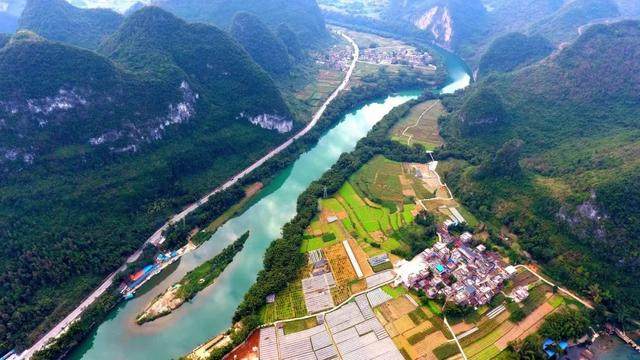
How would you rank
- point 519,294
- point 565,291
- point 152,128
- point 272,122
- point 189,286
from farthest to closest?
point 272,122
point 152,128
point 189,286
point 565,291
point 519,294

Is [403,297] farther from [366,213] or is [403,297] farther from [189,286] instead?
[189,286]

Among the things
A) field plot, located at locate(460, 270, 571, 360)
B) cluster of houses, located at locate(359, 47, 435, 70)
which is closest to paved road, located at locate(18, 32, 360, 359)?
cluster of houses, located at locate(359, 47, 435, 70)

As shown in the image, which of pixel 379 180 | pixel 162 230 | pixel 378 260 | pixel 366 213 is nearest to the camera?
pixel 378 260

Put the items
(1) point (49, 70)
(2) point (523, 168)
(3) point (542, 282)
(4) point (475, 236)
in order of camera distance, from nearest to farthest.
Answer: (3) point (542, 282) < (4) point (475, 236) < (1) point (49, 70) < (2) point (523, 168)

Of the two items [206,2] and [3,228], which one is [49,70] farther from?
[206,2]

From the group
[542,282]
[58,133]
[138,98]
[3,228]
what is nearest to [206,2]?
[138,98]

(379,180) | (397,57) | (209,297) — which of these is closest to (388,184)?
(379,180)

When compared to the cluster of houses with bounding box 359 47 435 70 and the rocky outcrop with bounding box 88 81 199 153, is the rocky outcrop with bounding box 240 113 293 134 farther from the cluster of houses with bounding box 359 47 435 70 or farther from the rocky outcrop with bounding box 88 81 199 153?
the cluster of houses with bounding box 359 47 435 70
